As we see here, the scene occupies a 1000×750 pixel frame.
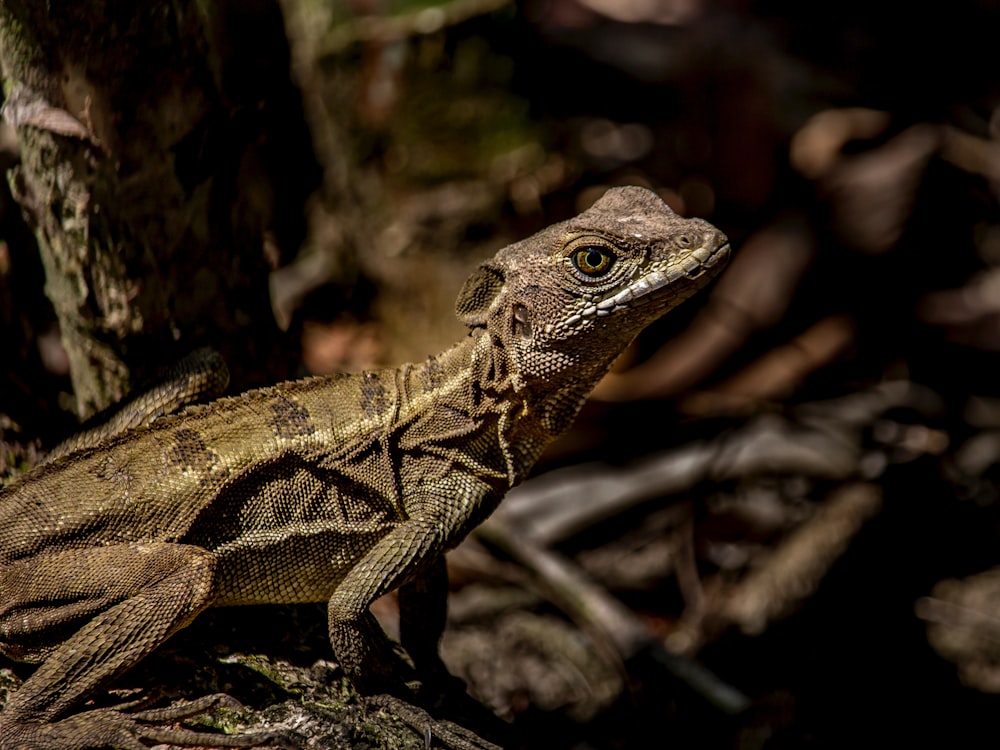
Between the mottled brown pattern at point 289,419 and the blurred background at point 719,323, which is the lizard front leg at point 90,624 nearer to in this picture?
the mottled brown pattern at point 289,419

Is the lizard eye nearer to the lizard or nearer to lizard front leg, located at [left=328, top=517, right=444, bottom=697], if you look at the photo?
the lizard

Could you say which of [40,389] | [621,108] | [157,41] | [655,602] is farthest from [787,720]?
[621,108]

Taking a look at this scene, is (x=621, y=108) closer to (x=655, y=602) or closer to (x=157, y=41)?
(x=655, y=602)

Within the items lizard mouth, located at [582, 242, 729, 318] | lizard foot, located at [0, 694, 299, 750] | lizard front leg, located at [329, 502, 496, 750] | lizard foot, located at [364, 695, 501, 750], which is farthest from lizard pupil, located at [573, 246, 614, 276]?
lizard foot, located at [0, 694, 299, 750]

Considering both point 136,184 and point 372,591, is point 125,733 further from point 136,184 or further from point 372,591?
point 136,184

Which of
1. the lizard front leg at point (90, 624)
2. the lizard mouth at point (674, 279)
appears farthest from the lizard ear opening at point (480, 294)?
the lizard front leg at point (90, 624)

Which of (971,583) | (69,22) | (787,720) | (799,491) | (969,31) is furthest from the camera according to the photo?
(969,31)

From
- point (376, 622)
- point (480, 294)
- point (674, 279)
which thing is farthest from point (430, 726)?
point (674, 279)
